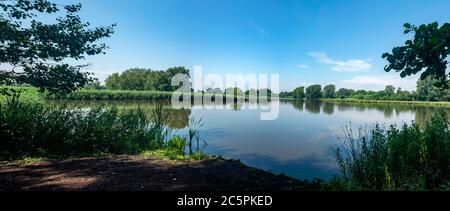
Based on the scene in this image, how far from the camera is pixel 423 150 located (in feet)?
16.5

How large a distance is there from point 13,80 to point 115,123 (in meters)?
3.40

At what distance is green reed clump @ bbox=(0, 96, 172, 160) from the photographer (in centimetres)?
796

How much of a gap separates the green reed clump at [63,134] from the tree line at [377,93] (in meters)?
77.4

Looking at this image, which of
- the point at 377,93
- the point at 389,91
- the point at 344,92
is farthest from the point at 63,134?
the point at 344,92

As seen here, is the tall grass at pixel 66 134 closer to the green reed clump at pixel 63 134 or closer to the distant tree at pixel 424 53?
the green reed clump at pixel 63 134

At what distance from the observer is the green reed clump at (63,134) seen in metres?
7.96

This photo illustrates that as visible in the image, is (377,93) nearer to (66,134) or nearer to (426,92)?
(426,92)

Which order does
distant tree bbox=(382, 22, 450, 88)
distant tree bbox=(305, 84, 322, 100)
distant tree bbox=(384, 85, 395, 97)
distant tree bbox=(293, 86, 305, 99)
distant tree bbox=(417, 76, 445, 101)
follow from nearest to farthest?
distant tree bbox=(382, 22, 450, 88)
distant tree bbox=(417, 76, 445, 101)
distant tree bbox=(384, 85, 395, 97)
distant tree bbox=(305, 84, 322, 100)
distant tree bbox=(293, 86, 305, 99)

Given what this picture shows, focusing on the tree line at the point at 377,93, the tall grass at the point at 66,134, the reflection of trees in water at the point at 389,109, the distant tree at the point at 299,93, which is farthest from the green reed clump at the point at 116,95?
the distant tree at the point at 299,93

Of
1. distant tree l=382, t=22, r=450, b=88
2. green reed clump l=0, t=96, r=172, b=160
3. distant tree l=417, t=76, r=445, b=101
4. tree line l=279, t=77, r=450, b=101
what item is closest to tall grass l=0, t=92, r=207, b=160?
green reed clump l=0, t=96, r=172, b=160

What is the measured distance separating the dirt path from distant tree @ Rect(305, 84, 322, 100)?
11591 cm

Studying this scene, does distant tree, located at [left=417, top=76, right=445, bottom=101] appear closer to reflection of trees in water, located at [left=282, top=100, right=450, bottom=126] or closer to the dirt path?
reflection of trees in water, located at [left=282, top=100, right=450, bottom=126]
